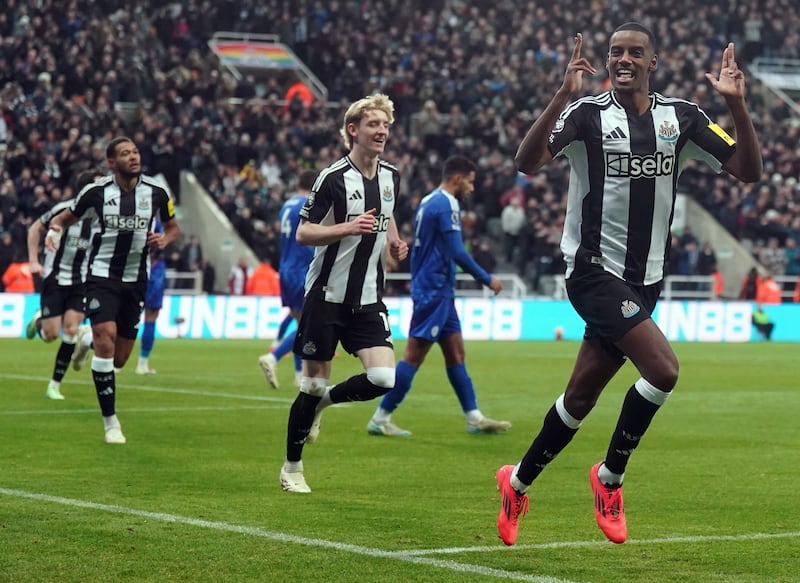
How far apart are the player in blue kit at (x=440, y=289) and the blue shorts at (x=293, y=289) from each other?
3974 millimetres

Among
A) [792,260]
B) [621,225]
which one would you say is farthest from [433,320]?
[792,260]

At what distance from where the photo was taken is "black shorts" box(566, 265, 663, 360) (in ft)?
21.3

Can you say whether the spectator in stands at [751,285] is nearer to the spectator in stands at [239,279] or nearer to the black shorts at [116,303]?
the spectator in stands at [239,279]

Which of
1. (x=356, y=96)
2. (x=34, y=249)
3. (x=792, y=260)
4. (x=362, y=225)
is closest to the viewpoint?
(x=362, y=225)

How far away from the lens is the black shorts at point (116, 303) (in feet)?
35.2

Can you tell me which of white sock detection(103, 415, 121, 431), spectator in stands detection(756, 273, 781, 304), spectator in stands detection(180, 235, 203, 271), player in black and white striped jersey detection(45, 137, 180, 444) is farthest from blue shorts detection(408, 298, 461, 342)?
spectator in stands detection(756, 273, 781, 304)

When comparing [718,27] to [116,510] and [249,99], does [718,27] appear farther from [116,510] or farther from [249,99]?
[116,510]

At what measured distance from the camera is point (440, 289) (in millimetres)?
12008

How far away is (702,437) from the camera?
12180mm

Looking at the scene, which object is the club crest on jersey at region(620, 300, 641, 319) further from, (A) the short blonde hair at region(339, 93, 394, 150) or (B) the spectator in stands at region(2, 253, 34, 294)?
(B) the spectator in stands at region(2, 253, 34, 294)

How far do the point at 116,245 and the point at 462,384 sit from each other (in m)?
3.15

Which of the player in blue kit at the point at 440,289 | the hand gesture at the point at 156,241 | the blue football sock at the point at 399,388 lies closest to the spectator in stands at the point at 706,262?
the player in blue kit at the point at 440,289

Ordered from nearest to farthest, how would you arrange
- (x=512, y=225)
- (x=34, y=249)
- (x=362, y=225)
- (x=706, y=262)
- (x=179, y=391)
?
(x=362, y=225)
(x=34, y=249)
(x=179, y=391)
(x=512, y=225)
(x=706, y=262)

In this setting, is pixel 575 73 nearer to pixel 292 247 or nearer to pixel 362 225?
pixel 362 225
